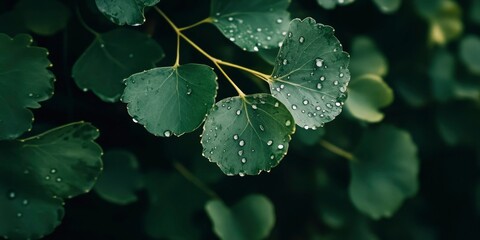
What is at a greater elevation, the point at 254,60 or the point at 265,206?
the point at 254,60

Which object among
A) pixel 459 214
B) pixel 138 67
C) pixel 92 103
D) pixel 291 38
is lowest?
pixel 459 214

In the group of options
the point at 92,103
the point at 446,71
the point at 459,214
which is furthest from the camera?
the point at 459,214

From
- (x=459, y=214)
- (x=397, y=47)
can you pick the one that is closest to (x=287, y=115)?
(x=397, y=47)

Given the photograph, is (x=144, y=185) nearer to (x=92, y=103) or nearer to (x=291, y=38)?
(x=92, y=103)

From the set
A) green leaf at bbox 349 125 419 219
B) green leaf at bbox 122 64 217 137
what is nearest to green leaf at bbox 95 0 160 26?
green leaf at bbox 122 64 217 137

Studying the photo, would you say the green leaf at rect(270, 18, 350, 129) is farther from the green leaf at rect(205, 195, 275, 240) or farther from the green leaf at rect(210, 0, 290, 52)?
the green leaf at rect(205, 195, 275, 240)

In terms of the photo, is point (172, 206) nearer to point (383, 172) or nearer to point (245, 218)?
point (245, 218)

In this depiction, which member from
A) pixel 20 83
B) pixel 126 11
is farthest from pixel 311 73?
pixel 20 83
